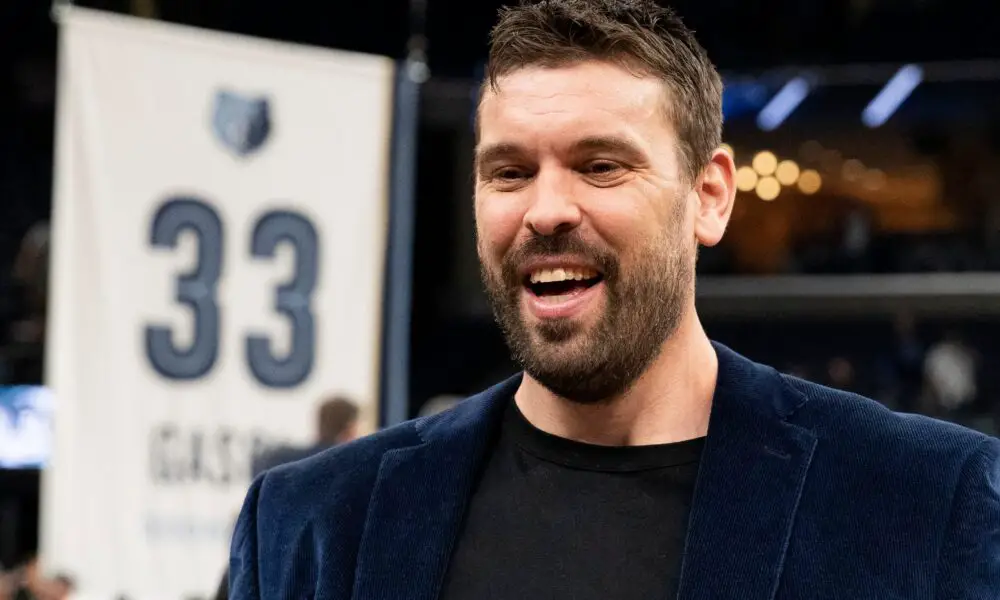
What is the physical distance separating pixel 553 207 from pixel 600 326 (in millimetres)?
163

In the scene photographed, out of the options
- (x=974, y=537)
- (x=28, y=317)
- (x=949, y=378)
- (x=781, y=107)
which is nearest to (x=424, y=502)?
(x=974, y=537)

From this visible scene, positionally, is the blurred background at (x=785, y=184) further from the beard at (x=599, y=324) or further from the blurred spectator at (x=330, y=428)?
the beard at (x=599, y=324)

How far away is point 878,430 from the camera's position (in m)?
→ 1.64

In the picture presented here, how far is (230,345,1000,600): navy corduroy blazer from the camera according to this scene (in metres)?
1.52

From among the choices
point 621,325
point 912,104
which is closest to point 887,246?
point 912,104

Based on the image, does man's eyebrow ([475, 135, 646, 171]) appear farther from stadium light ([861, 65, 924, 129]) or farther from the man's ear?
stadium light ([861, 65, 924, 129])

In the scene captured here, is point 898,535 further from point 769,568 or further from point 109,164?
point 109,164

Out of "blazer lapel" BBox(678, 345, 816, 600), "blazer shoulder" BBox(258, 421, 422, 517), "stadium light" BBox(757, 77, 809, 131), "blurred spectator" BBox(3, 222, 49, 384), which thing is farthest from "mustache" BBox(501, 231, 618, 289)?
"stadium light" BBox(757, 77, 809, 131)

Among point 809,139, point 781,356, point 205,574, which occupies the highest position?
point 809,139

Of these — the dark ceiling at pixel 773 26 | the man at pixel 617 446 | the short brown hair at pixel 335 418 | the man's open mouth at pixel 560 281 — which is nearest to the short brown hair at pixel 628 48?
the man at pixel 617 446

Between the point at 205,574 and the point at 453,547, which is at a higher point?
the point at 453,547

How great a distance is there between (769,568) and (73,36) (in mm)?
3845

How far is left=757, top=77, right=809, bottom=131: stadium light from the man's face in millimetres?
12831

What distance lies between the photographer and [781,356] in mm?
14477
